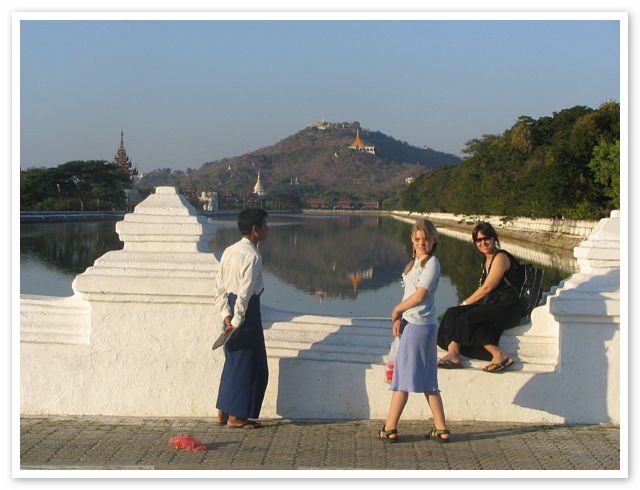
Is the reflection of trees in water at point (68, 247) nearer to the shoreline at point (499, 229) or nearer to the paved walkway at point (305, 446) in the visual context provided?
the shoreline at point (499, 229)

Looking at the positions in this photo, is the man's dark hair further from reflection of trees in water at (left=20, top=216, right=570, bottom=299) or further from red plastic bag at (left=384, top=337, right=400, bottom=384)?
reflection of trees in water at (left=20, top=216, right=570, bottom=299)

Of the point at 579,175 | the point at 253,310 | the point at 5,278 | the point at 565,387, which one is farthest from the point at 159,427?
the point at 579,175

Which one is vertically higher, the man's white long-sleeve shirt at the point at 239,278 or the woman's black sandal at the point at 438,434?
the man's white long-sleeve shirt at the point at 239,278

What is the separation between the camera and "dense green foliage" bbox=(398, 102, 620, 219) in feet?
134

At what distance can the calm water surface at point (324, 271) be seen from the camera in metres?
20.4

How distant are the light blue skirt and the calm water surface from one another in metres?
8.28

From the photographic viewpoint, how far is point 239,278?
17.7 feet

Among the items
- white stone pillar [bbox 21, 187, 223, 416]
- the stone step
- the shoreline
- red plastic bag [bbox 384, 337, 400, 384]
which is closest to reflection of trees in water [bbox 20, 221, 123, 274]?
the shoreline

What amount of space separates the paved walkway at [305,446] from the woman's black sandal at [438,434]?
48 millimetres

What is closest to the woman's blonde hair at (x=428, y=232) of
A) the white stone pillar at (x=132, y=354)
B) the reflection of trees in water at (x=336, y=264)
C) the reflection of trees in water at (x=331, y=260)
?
the white stone pillar at (x=132, y=354)

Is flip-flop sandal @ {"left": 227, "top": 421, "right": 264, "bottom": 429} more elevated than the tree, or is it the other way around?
the tree

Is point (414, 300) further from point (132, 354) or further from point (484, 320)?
point (132, 354)

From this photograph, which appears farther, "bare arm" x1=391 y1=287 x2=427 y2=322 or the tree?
the tree
